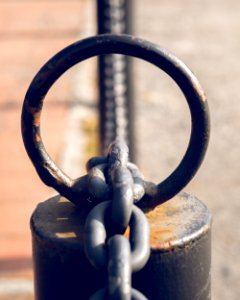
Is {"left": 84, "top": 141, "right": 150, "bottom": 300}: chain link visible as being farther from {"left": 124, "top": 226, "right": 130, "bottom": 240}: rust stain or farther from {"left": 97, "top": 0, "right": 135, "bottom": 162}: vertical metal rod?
{"left": 97, "top": 0, "right": 135, "bottom": 162}: vertical metal rod

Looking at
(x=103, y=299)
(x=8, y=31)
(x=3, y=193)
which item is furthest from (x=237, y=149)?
(x=103, y=299)

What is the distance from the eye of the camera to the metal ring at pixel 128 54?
125 cm

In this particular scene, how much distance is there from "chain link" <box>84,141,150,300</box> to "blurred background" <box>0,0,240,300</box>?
2661 mm

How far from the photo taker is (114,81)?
3.65 metres

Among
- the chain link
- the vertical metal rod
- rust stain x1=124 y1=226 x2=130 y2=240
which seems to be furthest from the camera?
the vertical metal rod

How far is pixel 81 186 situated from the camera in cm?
131

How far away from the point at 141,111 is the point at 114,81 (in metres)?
2.95

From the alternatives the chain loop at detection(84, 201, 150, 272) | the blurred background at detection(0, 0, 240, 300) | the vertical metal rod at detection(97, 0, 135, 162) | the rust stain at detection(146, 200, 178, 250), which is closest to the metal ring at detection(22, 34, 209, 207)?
the rust stain at detection(146, 200, 178, 250)

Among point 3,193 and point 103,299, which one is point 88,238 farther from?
point 3,193

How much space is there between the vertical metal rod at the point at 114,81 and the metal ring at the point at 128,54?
7.06ft

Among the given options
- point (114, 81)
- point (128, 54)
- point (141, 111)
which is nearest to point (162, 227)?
point (128, 54)

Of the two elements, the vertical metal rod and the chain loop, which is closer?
the chain loop

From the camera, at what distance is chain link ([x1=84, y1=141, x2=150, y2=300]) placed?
1.04 m

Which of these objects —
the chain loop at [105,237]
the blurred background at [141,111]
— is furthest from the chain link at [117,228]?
the blurred background at [141,111]
